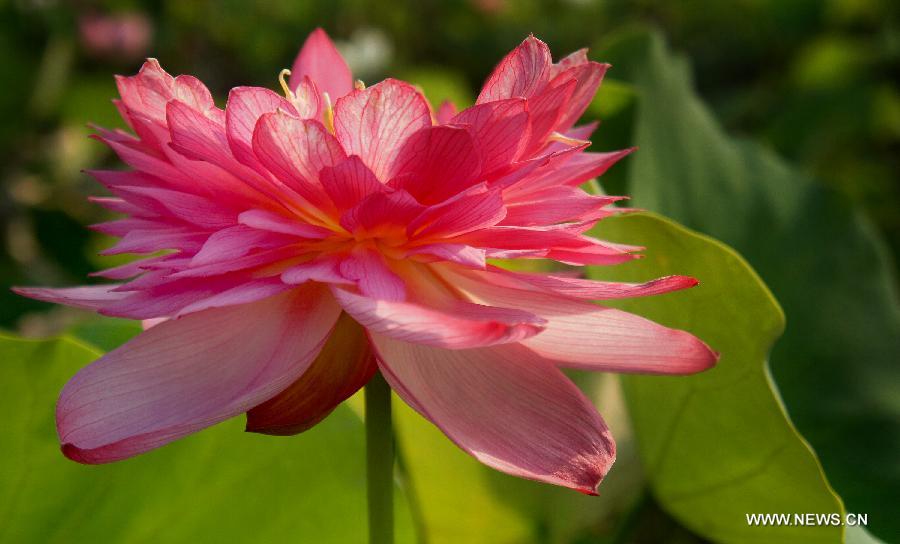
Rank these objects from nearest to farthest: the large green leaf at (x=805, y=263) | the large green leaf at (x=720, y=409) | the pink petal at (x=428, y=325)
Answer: the pink petal at (x=428, y=325) < the large green leaf at (x=720, y=409) < the large green leaf at (x=805, y=263)

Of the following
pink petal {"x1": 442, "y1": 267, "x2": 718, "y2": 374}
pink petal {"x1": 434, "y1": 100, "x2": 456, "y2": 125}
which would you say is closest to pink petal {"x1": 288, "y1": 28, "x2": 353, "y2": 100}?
pink petal {"x1": 434, "y1": 100, "x2": 456, "y2": 125}

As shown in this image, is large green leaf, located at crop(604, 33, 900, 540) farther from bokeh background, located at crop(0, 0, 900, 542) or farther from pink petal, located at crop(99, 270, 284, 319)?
pink petal, located at crop(99, 270, 284, 319)

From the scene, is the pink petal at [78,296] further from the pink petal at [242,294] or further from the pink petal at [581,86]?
the pink petal at [581,86]

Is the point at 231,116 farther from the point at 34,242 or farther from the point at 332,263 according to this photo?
the point at 34,242

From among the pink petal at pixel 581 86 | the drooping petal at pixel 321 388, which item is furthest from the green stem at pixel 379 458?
the pink petal at pixel 581 86

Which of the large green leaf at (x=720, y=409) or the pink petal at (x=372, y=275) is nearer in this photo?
the pink petal at (x=372, y=275)

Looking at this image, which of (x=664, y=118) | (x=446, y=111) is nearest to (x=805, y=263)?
(x=664, y=118)

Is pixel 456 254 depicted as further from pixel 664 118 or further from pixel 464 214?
pixel 664 118
